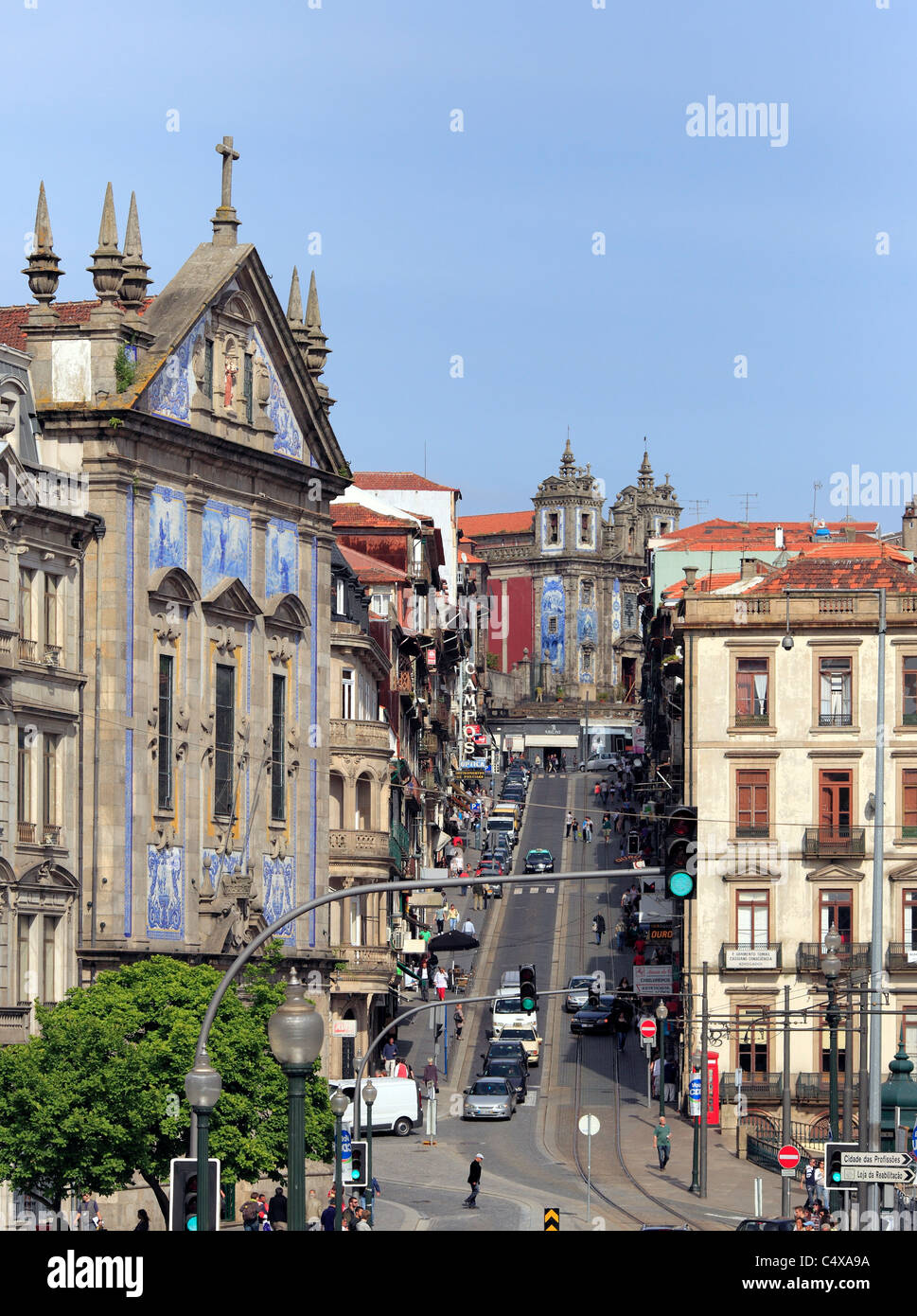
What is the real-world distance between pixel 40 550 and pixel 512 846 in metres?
86.3

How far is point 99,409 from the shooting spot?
58594 mm

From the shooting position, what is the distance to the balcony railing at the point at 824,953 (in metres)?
78.9

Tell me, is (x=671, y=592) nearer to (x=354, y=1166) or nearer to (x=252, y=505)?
(x=252, y=505)

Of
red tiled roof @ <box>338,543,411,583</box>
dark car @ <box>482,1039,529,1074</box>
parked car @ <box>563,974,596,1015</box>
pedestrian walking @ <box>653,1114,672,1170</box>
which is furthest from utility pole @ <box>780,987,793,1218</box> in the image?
red tiled roof @ <box>338,543,411,583</box>

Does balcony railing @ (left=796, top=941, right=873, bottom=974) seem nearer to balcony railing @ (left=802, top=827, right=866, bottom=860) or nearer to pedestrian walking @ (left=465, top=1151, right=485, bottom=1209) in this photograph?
balcony railing @ (left=802, top=827, right=866, bottom=860)

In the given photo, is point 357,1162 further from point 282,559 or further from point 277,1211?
point 282,559

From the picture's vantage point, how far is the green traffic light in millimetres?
26658

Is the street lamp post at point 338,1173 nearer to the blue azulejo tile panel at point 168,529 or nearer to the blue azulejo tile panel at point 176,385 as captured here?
the blue azulejo tile panel at point 168,529

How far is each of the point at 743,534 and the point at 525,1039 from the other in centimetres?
5676

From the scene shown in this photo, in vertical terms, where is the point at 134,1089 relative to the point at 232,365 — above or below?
below

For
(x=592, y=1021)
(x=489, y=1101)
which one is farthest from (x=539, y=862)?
(x=489, y=1101)

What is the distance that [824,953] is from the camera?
7962 centimetres
